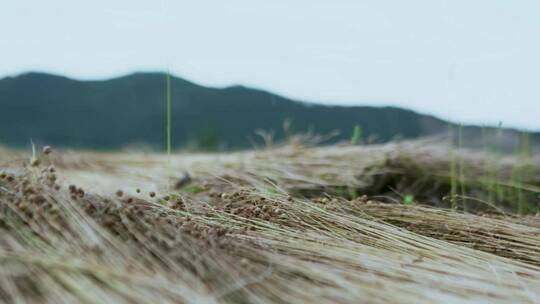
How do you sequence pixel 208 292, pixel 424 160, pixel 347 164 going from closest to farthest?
pixel 208 292
pixel 347 164
pixel 424 160

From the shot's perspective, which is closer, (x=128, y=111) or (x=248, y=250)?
(x=248, y=250)

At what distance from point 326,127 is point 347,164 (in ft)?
4.80

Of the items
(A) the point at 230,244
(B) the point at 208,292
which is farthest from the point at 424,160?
(B) the point at 208,292

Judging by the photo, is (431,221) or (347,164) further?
(347,164)

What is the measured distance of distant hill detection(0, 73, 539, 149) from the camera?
14.4 feet

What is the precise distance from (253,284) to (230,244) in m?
0.14

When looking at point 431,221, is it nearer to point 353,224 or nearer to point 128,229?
point 353,224

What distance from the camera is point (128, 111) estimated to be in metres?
4.48

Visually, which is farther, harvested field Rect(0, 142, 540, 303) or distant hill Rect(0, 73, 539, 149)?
distant hill Rect(0, 73, 539, 149)

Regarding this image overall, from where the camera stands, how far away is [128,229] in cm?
112

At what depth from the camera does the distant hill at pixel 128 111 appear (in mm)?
4391

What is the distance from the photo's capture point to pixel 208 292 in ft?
3.07

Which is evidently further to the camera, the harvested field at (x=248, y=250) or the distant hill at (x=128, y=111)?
the distant hill at (x=128, y=111)

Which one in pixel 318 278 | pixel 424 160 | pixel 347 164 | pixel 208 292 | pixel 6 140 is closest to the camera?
pixel 208 292
